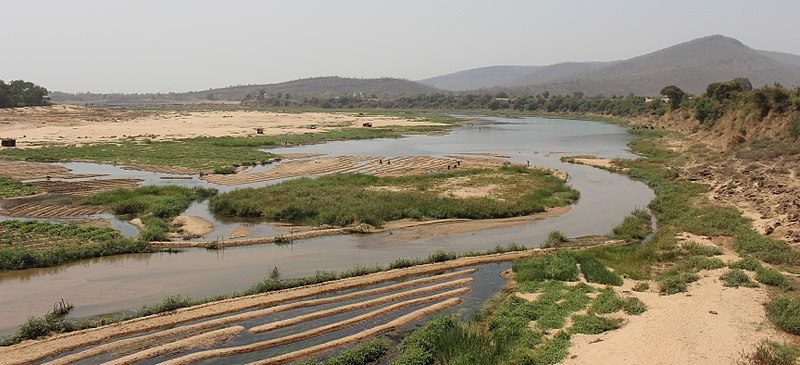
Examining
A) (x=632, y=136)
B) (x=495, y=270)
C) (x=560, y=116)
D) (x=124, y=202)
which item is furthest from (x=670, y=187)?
(x=560, y=116)

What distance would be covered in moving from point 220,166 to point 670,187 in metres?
35.4

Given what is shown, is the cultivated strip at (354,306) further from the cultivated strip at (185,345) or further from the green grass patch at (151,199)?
the green grass patch at (151,199)

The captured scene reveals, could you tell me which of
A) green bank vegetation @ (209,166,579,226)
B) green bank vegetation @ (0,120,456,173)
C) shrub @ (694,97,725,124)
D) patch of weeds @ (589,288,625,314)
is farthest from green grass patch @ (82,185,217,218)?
shrub @ (694,97,725,124)

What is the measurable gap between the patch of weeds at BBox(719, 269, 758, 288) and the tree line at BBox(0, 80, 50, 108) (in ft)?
385

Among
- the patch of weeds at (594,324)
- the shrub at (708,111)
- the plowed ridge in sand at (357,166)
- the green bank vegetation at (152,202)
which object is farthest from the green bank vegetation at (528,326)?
the shrub at (708,111)

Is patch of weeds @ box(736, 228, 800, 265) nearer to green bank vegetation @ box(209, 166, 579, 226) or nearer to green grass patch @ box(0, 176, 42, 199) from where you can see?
green bank vegetation @ box(209, 166, 579, 226)

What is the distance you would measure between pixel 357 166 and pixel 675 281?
112 ft

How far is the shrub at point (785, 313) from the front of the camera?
13766 millimetres

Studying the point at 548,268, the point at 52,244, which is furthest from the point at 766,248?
the point at 52,244

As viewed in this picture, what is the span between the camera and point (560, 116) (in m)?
140

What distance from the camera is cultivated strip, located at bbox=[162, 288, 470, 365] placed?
14.2 meters

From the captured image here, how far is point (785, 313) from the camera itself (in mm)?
14398

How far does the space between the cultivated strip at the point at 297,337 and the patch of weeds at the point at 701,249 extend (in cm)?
1059

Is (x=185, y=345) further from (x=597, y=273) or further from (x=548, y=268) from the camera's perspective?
(x=597, y=273)
